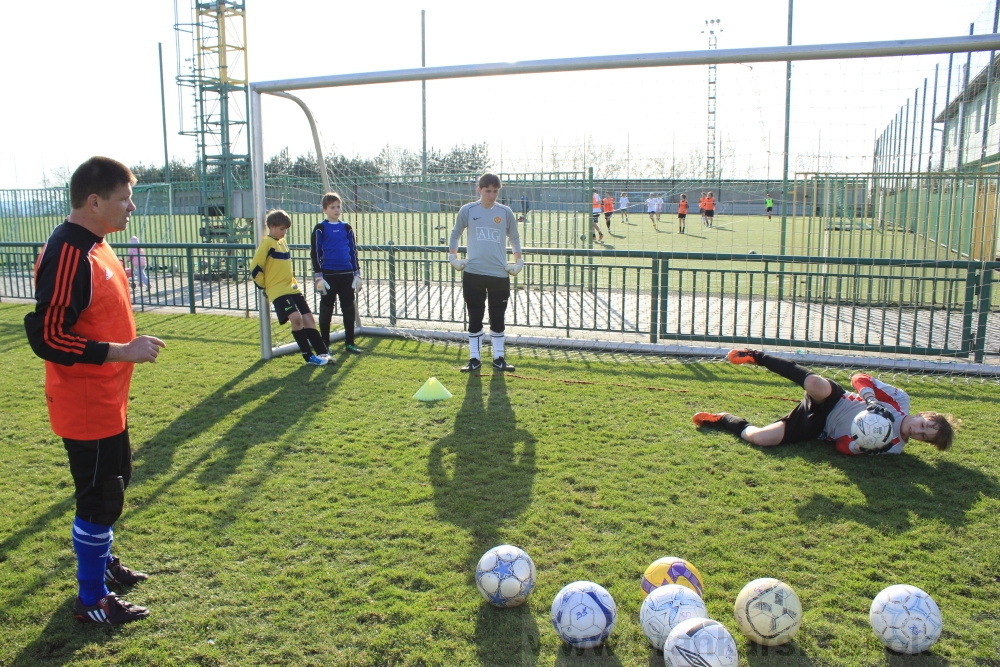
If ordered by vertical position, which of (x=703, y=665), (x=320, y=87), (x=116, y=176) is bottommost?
(x=703, y=665)

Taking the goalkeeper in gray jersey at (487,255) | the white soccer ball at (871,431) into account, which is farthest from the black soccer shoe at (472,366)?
the white soccer ball at (871,431)

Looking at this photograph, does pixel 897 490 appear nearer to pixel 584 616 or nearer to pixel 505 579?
pixel 584 616

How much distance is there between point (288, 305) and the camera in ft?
26.5

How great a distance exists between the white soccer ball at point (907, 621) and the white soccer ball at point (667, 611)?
0.78 meters

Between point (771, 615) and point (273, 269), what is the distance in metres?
6.56

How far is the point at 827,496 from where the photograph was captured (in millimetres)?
4551

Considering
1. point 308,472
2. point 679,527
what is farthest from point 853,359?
point 308,472

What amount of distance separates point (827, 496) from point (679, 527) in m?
1.17

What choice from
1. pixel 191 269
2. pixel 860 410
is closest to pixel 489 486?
pixel 860 410

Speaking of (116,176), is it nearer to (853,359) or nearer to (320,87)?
(320,87)

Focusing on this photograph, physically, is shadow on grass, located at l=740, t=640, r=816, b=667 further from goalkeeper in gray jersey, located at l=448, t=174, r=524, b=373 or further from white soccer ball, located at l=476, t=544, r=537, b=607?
goalkeeper in gray jersey, located at l=448, t=174, r=524, b=373

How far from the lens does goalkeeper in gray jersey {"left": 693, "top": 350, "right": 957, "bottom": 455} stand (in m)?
5.07

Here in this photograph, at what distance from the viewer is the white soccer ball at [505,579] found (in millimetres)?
3227

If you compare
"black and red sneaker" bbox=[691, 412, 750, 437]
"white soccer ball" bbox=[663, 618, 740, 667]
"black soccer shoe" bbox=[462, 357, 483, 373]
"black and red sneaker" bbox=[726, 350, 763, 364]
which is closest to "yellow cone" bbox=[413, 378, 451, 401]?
"black soccer shoe" bbox=[462, 357, 483, 373]
